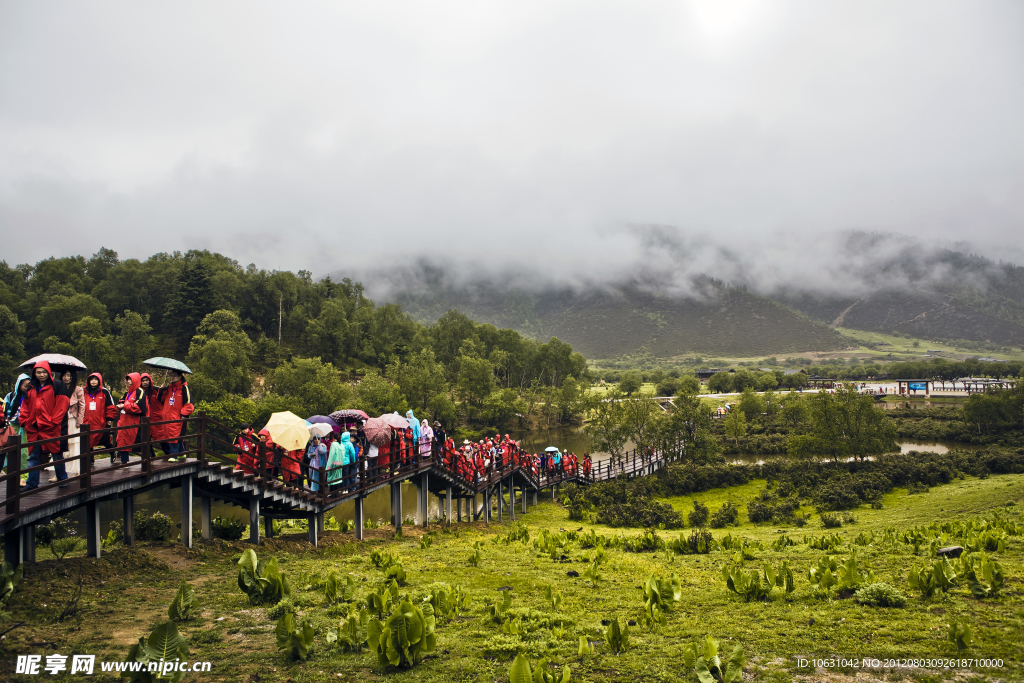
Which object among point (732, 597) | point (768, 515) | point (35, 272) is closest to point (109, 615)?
point (732, 597)

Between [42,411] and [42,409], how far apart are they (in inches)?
1.5

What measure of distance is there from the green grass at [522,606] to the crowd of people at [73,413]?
230 centimetres

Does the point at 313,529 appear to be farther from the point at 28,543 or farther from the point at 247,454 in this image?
the point at 28,543

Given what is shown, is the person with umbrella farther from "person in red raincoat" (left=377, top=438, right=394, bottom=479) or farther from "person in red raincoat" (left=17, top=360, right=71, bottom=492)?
"person in red raincoat" (left=377, top=438, right=394, bottom=479)

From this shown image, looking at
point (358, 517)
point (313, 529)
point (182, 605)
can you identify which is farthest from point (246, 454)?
point (182, 605)

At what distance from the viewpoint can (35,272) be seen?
94.0 metres

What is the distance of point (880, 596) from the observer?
Result: 9469mm

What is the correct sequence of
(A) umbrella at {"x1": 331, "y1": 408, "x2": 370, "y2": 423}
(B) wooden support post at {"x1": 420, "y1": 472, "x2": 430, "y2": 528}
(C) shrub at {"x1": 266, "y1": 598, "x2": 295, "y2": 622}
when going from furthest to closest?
(B) wooden support post at {"x1": 420, "y1": 472, "x2": 430, "y2": 528}
(A) umbrella at {"x1": 331, "y1": 408, "x2": 370, "y2": 423}
(C) shrub at {"x1": 266, "y1": 598, "x2": 295, "y2": 622}

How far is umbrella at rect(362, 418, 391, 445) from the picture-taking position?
19078 millimetres

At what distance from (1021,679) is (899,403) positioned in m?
121

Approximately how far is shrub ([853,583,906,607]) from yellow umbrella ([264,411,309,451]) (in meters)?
14.3

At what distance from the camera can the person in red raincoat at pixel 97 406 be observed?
→ 10812 mm

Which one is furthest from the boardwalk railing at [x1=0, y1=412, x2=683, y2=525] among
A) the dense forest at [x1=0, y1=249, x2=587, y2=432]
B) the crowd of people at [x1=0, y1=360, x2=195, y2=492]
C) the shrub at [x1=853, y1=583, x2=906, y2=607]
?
the dense forest at [x1=0, y1=249, x2=587, y2=432]

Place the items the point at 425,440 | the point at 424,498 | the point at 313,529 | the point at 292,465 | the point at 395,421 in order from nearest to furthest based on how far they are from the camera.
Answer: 1. the point at 313,529
2. the point at 292,465
3. the point at 395,421
4. the point at 425,440
5. the point at 424,498
